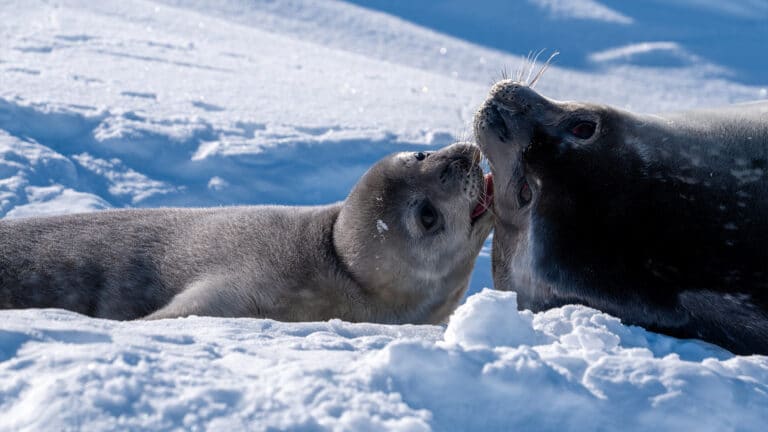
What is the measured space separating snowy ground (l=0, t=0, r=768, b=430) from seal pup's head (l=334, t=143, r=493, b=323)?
46cm

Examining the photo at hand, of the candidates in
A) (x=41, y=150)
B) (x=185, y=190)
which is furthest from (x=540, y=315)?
(x=41, y=150)

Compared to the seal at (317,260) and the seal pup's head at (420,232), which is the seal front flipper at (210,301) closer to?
the seal at (317,260)

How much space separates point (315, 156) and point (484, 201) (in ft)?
10.7

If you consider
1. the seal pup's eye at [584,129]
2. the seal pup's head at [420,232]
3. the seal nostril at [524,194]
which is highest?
the seal pup's eye at [584,129]

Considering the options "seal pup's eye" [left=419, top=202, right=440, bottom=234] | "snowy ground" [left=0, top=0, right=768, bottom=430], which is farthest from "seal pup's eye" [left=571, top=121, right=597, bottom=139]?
"seal pup's eye" [left=419, top=202, right=440, bottom=234]

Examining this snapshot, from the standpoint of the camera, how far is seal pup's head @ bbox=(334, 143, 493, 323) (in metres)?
3.91

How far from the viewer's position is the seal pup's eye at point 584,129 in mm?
3186

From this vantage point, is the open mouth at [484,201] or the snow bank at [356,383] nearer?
the snow bank at [356,383]

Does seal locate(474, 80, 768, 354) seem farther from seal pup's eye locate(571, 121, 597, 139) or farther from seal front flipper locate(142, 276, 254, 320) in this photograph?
seal front flipper locate(142, 276, 254, 320)

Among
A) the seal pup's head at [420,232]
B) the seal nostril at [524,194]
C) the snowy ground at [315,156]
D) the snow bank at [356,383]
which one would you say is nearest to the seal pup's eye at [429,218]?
the seal pup's head at [420,232]

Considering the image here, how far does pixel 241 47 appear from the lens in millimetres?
10203

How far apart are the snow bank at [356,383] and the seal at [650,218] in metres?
0.50

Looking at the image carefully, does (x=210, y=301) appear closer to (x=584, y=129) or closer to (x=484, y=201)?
(x=484, y=201)

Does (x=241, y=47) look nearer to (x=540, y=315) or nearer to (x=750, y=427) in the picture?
(x=540, y=315)
